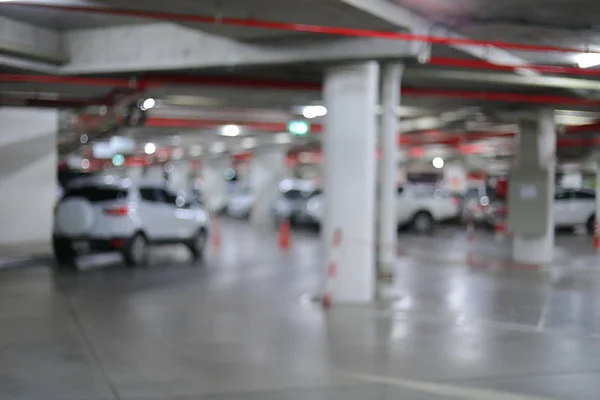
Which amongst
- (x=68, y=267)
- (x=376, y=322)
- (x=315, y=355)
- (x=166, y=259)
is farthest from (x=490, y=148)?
(x=315, y=355)

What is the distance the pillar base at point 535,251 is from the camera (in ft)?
61.8

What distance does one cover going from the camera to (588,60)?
39.5ft

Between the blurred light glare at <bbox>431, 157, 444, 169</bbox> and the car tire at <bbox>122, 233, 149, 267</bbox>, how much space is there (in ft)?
87.4

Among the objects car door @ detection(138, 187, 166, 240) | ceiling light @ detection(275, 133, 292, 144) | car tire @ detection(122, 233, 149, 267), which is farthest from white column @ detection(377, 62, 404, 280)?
ceiling light @ detection(275, 133, 292, 144)

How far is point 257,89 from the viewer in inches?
603

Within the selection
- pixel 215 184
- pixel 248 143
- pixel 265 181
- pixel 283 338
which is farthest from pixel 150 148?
pixel 283 338

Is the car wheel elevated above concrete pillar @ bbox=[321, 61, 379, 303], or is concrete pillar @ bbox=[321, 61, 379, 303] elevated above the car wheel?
concrete pillar @ bbox=[321, 61, 379, 303]

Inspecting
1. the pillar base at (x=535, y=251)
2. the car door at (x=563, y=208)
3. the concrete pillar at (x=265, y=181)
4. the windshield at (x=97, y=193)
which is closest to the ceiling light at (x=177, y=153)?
the concrete pillar at (x=265, y=181)

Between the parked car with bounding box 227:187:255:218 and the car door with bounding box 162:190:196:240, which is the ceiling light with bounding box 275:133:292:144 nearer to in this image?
the parked car with bounding box 227:187:255:218

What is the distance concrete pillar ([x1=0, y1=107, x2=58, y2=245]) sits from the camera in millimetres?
19781

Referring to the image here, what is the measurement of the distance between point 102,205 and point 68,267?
1.53 m

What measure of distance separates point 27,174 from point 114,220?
15.1 feet

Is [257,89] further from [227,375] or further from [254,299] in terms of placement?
[227,375]

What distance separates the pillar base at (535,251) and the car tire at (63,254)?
421 inches
